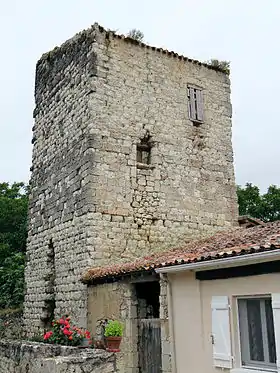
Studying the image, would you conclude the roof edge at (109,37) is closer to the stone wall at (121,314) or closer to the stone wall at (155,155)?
the stone wall at (155,155)

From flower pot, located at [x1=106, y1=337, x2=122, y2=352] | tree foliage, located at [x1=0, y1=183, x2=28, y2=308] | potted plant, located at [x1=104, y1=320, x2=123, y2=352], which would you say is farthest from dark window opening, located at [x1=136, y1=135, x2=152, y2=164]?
tree foliage, located at [x1=0, y1=183, x2=28, y2=308]

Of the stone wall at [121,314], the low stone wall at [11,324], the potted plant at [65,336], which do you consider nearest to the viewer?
the potted plant at [65,336]

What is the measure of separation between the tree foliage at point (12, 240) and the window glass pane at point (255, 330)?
11.9 m

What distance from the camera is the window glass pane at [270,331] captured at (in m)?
6.95

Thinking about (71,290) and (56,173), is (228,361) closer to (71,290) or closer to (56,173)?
(71,290)

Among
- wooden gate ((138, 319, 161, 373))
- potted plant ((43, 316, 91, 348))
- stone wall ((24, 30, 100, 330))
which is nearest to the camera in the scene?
wooden gate ((138, 319, 161, 373))

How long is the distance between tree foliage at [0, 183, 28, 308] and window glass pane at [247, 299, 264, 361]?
39.1ft

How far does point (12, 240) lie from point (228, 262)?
1942cm

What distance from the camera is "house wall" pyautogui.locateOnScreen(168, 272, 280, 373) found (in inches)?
289

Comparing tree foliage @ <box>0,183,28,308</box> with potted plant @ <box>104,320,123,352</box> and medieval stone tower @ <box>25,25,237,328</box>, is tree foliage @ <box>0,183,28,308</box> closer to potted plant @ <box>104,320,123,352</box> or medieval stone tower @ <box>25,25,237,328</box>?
medieval stone tower @ <box>25,25,237,328</box>

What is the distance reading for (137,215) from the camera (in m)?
12.3

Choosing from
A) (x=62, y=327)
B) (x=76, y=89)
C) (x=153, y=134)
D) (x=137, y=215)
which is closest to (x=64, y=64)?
(x=76, y=89)

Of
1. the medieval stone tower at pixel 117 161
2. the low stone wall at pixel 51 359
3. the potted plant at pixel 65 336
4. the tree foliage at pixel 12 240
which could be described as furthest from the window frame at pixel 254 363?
the tree foliage at pixel 12 240

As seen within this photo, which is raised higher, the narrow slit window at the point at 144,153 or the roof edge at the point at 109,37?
the roof edge at the point at 109,37
